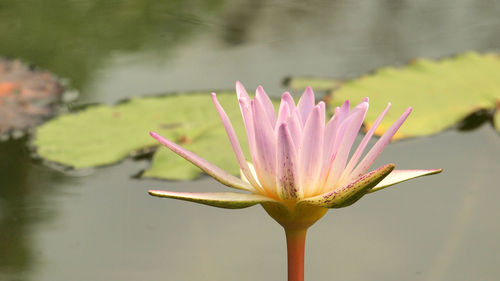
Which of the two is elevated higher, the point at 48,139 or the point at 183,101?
the point at 183,101

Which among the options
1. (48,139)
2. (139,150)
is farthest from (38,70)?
(139,150)

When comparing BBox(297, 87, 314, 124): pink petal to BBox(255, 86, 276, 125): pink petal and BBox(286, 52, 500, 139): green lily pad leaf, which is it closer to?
BBox(255, 86, 276, 125): pink petal

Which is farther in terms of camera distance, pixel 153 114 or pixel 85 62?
pixel 85 62

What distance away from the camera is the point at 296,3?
2.45m

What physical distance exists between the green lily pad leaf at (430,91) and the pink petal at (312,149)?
813mm

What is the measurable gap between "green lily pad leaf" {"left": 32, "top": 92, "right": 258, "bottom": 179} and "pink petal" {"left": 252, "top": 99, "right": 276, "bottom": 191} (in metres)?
0.65

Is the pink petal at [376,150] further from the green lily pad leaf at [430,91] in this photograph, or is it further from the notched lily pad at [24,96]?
the notched lily pad at [24,96]

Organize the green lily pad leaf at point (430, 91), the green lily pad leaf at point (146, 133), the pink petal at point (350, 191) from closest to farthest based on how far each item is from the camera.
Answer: the pink petal at point (350, 191), the green lily pad leaf at point (146, 133), the green lily pad leaf at point (430, 91)

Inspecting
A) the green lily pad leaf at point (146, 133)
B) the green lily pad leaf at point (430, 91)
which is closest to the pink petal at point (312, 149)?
the green lily pad leaf at point (146, 133)

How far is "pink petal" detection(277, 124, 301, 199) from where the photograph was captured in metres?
0.68

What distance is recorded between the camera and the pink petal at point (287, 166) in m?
0.68

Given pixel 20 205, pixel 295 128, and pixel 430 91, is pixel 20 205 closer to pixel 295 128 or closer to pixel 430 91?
pixel 295 128

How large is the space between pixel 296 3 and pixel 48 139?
1214 mm

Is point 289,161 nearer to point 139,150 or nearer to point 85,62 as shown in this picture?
point 139,150
